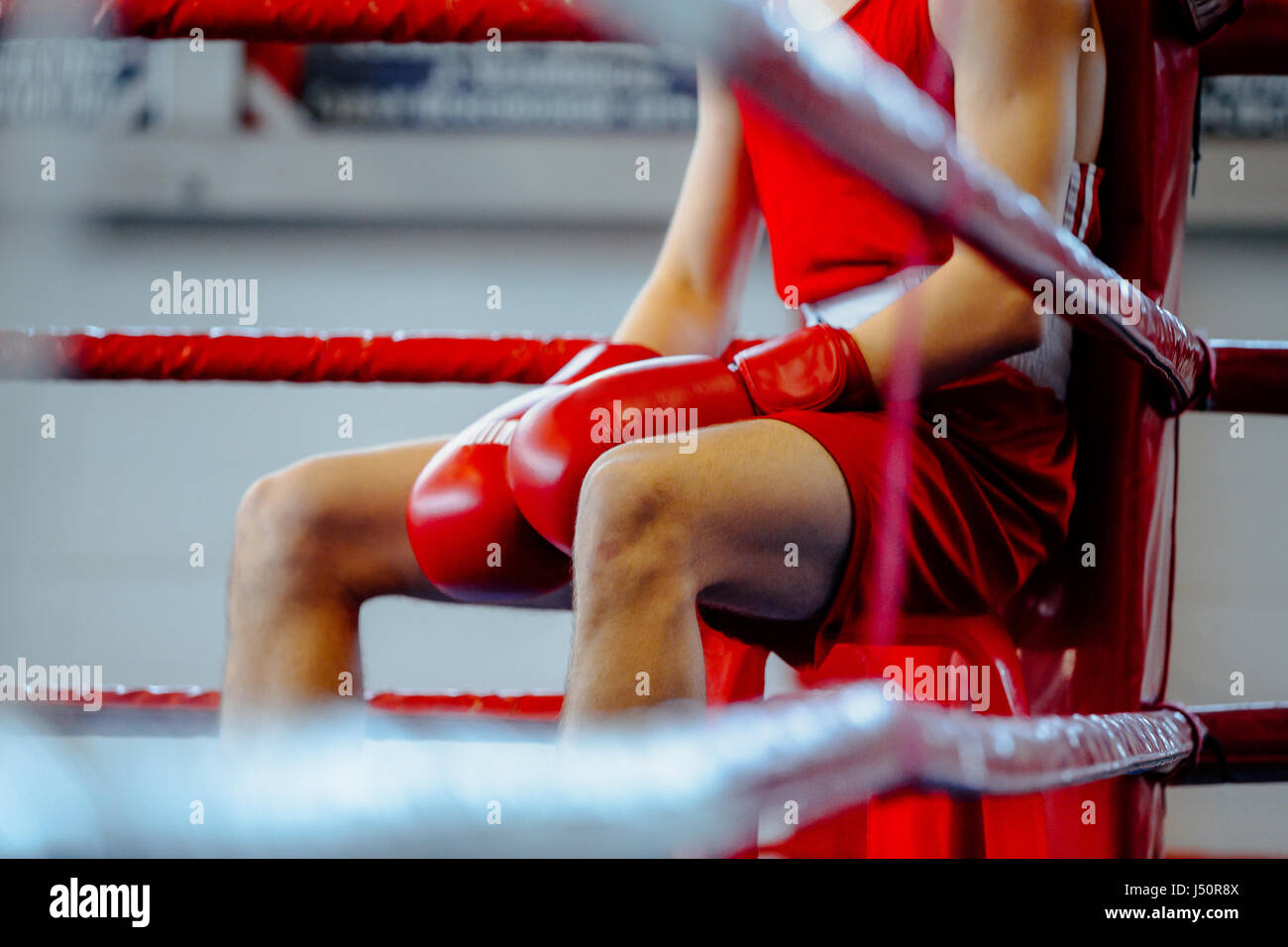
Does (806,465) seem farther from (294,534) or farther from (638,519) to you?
(294,534)

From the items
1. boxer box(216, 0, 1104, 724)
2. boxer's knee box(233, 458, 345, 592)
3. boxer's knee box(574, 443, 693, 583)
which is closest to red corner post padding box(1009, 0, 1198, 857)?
boxer box(216, 0, 1104, 724)

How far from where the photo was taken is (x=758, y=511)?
566 mm

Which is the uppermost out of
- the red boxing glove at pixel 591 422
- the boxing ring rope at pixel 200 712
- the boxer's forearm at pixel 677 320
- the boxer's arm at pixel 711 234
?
the boxer's arm at pixel 711 234

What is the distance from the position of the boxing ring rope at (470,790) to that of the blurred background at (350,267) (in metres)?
2.71

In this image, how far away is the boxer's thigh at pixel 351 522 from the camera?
742 millimetres

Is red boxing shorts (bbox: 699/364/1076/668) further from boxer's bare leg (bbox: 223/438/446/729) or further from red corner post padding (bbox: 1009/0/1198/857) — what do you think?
boxer's bare leg (bbox: 223/438/446/729)

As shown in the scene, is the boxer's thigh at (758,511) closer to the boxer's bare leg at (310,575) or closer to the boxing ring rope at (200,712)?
the boxer's bare leg at (310,575)

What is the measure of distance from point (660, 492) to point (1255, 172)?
10.4ft

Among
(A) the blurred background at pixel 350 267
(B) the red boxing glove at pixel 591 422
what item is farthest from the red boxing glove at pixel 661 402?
(A) the blurred background at pixel 350 267

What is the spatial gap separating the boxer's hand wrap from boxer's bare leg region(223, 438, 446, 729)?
0.86 feet

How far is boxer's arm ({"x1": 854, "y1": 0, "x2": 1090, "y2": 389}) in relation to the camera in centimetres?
65

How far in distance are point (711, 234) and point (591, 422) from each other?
37 centimetres
